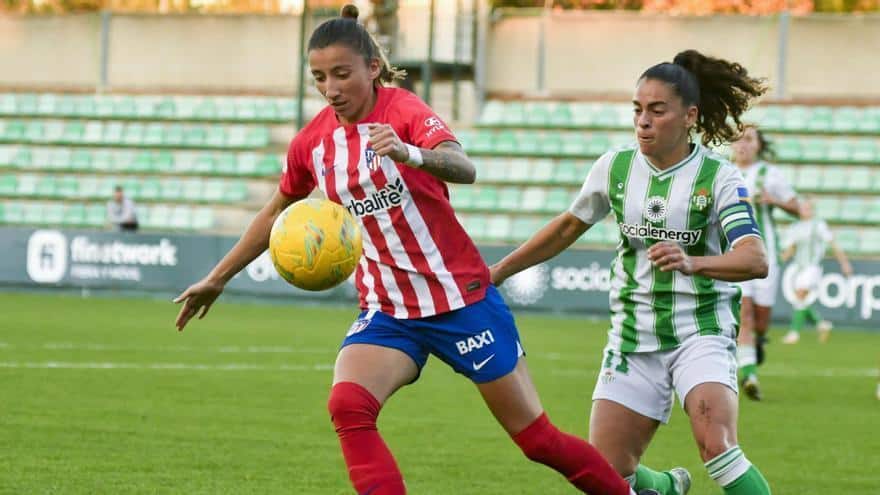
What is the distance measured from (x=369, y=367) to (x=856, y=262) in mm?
17675

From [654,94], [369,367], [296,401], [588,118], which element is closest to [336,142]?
[369,367]

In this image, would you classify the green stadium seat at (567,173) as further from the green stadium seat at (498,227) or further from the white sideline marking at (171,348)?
the white sideline marking at (171,348)

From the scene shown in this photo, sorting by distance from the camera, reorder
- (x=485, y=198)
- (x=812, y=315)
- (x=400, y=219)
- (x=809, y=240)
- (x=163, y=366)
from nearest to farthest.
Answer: (x=400, y=219), (x=163, y=366), (x=812, y=315), (x=809, y=240), (x=485, y=198)

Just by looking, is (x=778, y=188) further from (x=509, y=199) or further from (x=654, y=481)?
(x=509, y=199)

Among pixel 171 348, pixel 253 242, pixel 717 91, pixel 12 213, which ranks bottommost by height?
pixel 12 213

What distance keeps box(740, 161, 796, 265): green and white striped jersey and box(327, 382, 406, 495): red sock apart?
7665 millimetres

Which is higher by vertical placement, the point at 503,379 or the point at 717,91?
the point at 717,91

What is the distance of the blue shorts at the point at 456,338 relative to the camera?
5.87m

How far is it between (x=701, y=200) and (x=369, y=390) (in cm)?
149

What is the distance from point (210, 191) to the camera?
30781mm

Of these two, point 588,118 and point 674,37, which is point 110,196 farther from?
point 674,37

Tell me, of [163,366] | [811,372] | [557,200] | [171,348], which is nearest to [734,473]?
[163,366]

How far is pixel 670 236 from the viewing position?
6.21 meters

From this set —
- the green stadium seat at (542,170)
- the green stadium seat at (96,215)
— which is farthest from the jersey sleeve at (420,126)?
the green stadium seat at (96,215)
